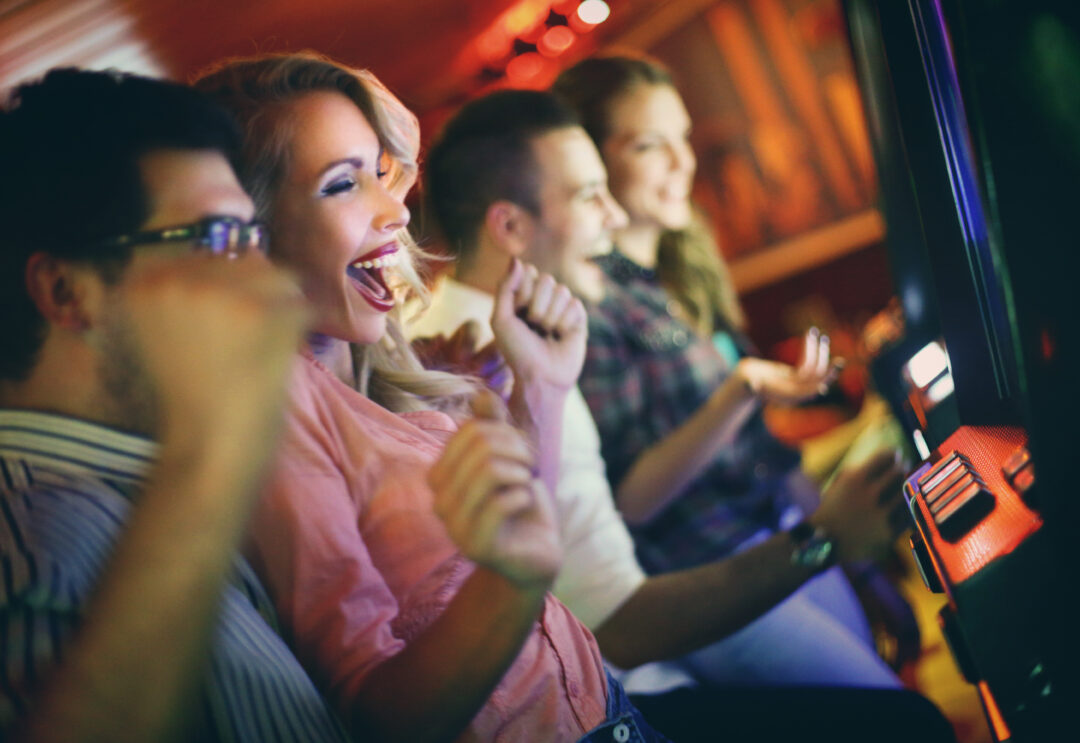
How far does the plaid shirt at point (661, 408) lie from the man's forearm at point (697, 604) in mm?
305

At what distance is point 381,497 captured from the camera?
60cm

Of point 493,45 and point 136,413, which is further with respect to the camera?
point 493,45

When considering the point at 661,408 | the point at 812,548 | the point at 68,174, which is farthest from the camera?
the point at 661,408

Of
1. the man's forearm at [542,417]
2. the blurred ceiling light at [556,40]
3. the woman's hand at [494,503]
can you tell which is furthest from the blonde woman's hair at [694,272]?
the woman's hand at [494,503]

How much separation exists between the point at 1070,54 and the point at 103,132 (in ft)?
2.07

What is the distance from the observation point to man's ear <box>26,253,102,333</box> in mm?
523

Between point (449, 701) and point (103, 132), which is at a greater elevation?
point (103, 132)

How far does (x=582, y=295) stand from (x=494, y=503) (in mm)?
590

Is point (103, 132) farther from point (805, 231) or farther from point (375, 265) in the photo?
point (805, 231)

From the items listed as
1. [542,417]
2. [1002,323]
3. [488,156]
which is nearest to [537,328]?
[542,417]

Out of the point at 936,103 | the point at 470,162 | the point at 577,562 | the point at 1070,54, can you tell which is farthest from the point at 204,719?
the point at 936,103

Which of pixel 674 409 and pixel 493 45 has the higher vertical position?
pixel 493 45

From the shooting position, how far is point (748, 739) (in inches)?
39.0

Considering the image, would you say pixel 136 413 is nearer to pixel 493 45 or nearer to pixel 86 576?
pixel 86 576
